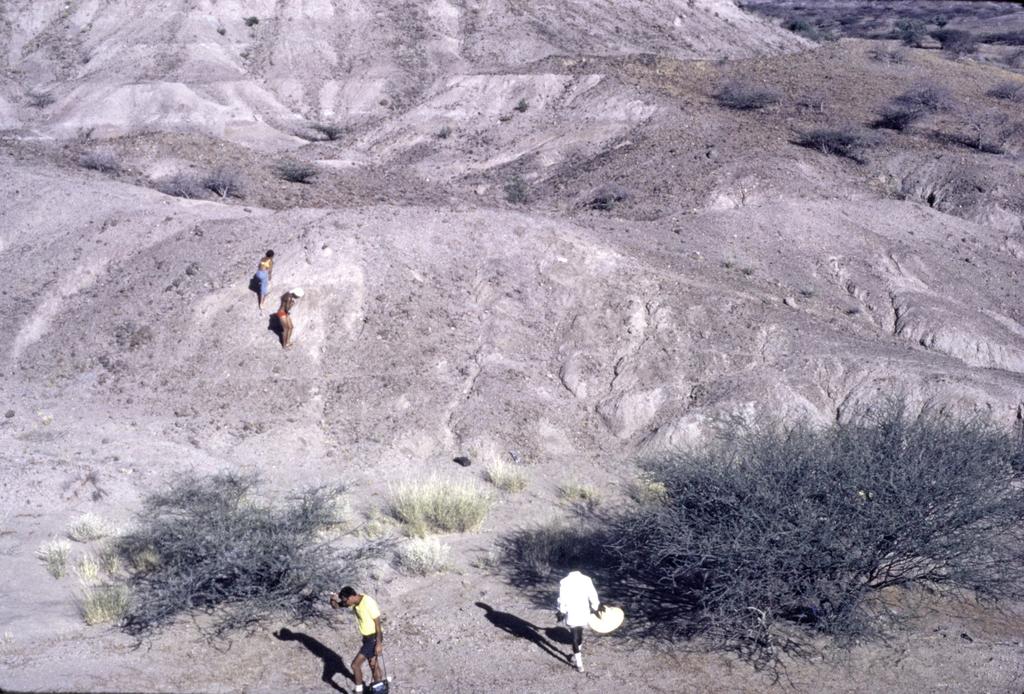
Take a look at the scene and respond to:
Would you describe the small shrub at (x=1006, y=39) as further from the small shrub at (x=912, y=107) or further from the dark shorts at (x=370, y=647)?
the dark shorts at (x=370, y=647)

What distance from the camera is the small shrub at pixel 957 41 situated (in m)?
50.8

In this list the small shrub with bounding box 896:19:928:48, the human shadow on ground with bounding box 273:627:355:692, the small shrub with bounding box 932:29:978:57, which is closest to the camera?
the human shadow on ground with bounding box 273:627:355:692

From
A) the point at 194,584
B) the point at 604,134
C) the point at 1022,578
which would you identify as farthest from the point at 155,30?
the point at 1022,578

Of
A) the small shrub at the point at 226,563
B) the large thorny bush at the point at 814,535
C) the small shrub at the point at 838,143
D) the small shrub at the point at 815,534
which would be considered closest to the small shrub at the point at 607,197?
the small shrub at the point at 838,143

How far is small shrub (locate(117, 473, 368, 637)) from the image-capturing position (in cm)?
1027

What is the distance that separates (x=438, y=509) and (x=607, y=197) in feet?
45.6

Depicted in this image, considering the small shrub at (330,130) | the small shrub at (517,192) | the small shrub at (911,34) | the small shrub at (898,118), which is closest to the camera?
the small shrub at (517,192)

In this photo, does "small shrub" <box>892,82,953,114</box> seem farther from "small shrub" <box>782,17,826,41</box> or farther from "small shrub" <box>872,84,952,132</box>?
"small shrub" <box>782,17,826,41</box>

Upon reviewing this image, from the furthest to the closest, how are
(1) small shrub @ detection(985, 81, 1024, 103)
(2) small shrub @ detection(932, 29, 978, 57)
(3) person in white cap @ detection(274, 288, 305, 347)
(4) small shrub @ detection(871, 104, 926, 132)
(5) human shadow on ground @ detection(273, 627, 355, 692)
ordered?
(2) small shrub @ detection(932, 29, 978, 57), (1) small shrub @ detection(985, 81, 1024, 103), (4) small shrub @ detection(871, 104, 926, 132), (3) person in white cap @ detection(274, 288, 305, 347), (5) human shadow on ground @ detection(273, 627, 355, 692)

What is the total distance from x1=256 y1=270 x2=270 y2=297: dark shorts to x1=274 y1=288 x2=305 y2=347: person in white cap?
42cm

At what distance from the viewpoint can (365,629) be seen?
879 centimetres

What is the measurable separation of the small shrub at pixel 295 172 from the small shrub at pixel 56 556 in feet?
53.8

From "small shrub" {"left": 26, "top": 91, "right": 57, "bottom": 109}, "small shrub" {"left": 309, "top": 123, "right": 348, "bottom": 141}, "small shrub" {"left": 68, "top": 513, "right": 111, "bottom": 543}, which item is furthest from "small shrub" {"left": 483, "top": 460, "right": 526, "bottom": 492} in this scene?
"small shrub" {"left": 26, "top": 91, "right": 57, "bottom": 109}

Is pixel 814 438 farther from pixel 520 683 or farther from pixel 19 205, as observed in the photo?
pixel 19 205
